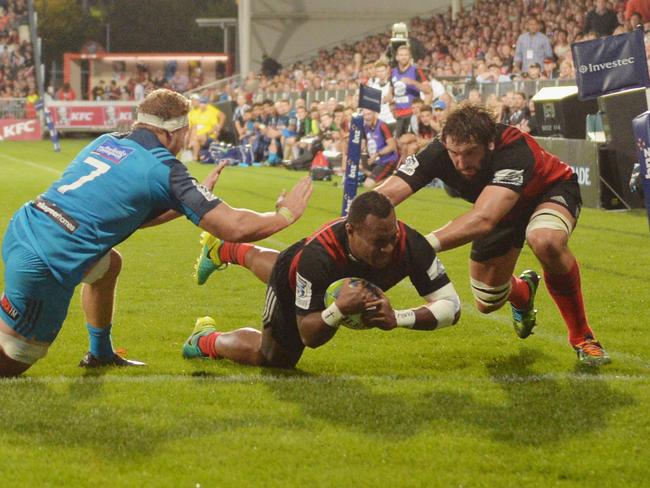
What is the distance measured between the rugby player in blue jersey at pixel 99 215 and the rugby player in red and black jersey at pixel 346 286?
11.5 inches

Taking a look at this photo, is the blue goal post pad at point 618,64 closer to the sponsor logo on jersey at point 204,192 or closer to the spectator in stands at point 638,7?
the sponsor logo on jersey at point 204,192

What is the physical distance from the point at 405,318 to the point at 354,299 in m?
0.31

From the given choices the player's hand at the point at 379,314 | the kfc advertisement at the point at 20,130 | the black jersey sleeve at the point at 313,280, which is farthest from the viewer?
the kfc advertisement at the point at 20,130

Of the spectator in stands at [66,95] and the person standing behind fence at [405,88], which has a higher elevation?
the person standing behind fence at [405,88]

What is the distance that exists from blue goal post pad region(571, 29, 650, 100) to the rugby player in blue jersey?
11.7 feet

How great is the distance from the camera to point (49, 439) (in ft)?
16.3

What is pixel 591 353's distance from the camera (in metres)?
6.58

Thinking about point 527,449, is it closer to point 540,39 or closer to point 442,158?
point 442,158

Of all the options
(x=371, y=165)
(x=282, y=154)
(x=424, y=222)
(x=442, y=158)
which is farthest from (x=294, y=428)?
(x=282, y=154)

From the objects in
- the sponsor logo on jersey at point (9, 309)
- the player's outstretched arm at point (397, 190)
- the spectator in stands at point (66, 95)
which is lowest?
the spectator in stands at point (66, 95)

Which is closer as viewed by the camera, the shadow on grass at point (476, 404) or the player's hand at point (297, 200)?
the shadow on grass at point (476, 404)

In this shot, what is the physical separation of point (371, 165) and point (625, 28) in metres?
4.95

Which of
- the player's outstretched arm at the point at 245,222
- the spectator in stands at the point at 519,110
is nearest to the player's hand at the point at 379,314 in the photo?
the player's outstretched arm at the point at 245,222

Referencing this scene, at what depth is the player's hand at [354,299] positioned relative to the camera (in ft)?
17.3
